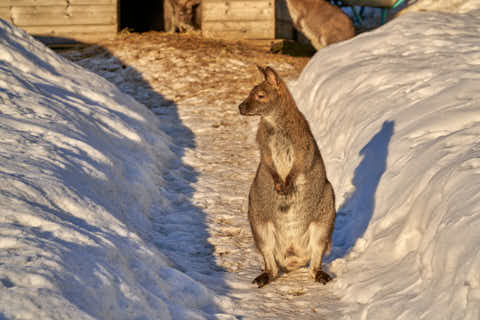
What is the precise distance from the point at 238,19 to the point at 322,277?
12683 millimetres

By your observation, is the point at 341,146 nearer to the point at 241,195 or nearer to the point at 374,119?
the point at 374,119

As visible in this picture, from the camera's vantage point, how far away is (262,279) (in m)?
5.06

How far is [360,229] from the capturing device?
5734 mm

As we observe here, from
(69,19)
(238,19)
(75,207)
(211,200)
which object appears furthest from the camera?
(69,19)

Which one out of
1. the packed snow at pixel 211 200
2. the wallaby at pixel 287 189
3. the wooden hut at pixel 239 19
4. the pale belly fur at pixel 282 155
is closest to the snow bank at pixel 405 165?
the packed snow at pixel 211 200

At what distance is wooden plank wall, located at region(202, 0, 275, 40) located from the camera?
16.3m

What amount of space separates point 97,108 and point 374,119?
4.26 metres

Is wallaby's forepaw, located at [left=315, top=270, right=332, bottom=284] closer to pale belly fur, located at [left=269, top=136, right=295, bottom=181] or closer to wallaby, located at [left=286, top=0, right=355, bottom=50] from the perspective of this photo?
pale belly fur, located at [left=269, top=136, right=295, bottom=181]

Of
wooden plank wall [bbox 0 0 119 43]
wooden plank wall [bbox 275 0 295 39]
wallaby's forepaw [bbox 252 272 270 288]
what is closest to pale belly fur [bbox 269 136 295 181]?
wallaby's forepaw [bbox 252 272 270 288]

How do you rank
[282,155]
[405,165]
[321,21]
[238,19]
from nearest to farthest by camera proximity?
[282,155], [405,165], [321,21], [238,19]

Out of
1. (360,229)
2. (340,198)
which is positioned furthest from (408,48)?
(360,229)

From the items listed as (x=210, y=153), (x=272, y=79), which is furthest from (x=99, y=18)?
(x=272, y=79)

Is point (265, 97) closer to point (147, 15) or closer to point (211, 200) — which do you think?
point (211, 200)

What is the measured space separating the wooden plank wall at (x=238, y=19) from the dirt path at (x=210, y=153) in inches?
30.3
